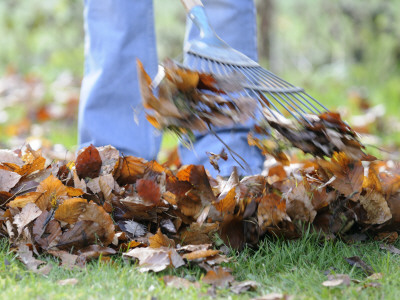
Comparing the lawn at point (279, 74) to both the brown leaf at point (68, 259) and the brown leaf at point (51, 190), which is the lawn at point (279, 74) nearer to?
the brown leaf at point (68, 259)

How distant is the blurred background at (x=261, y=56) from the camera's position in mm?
4404

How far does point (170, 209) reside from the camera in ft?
5.41

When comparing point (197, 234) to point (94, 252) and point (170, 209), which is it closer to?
point (170, 209)

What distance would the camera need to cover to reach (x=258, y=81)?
5.45ft

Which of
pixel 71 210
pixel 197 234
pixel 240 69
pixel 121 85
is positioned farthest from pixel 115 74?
pixel 197 234

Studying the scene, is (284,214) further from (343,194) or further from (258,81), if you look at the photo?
(258,81)

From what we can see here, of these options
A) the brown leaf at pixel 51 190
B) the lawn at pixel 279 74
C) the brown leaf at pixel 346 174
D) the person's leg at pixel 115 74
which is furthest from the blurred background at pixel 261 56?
the brown leaf at pixel 346 174

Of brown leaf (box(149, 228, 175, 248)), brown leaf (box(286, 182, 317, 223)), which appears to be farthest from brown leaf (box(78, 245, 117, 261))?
brown leaf (box(286, 182, 317, 223))

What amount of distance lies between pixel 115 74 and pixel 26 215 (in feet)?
3.00

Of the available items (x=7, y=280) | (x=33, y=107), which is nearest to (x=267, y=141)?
(x=7, y=280)

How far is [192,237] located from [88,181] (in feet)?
1.47

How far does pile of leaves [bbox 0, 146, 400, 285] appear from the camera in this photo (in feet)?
4.84

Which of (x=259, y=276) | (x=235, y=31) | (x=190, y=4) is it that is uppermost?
(x=190, y=4)

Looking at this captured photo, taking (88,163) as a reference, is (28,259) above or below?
below
